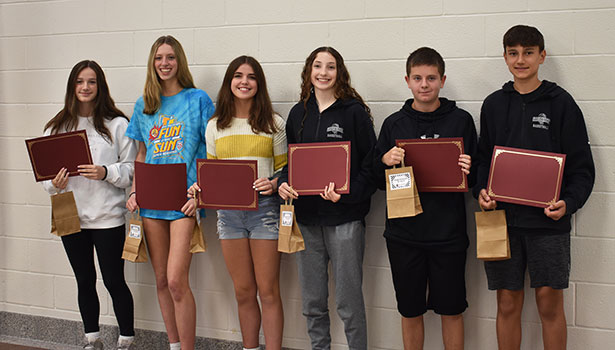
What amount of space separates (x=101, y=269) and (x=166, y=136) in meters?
0.84

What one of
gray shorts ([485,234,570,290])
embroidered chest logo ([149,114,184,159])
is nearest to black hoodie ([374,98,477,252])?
gray shorts ([485,234,570,290])

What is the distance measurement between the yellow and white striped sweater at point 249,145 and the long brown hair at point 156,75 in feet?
1.20

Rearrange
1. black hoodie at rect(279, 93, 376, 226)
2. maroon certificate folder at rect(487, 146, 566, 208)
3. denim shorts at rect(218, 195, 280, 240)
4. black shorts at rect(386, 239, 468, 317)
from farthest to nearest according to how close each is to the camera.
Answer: denim shorts at rect(218, 195, 280, 240) < black hoodie at rect(279, 93, 376, 226) < black shorts at rect(386, 239, 468, 317) < maroon certificate folder at rect(487, 146, 566, 208)

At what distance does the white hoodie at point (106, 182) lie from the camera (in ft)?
10.3

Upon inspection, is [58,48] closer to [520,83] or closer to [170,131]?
[170,131]

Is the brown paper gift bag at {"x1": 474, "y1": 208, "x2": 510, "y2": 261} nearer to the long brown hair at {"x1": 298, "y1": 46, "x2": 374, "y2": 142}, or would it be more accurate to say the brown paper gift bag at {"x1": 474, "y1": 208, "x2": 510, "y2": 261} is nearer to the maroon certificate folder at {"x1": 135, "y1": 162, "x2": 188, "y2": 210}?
the long brown hair at {"x1": 298, "y1": 46, "x2": 374, "y2": 142}

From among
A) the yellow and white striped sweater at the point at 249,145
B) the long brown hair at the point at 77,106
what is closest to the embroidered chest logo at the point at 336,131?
the yellow and white striped sweater at the point at 249,145

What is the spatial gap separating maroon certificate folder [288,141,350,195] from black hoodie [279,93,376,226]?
0.09 meters

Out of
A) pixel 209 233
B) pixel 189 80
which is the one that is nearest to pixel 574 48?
pixel 189 80

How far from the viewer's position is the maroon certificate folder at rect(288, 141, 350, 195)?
103 inches

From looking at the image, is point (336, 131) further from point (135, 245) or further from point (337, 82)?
point (135, 245)

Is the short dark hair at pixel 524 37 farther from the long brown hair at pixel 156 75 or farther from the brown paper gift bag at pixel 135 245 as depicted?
the brown paper gift bag at pixel 135 245

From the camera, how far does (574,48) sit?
104 inches

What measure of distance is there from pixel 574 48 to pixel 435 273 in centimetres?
124
